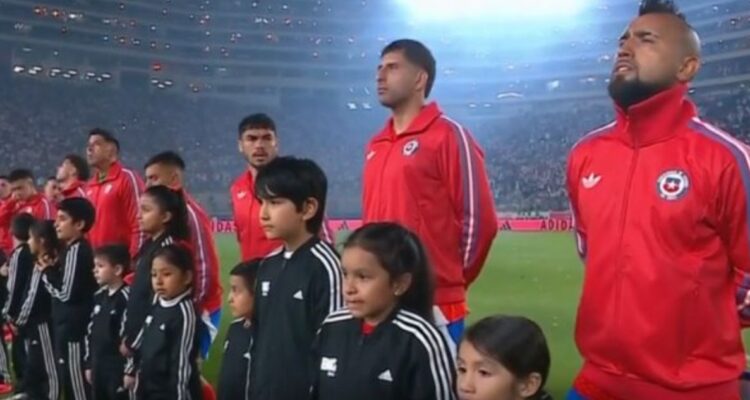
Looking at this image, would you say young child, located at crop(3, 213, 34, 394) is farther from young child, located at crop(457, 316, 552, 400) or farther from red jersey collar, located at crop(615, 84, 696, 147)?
red jersey collar, located at crop(615, 84, 696, 147)

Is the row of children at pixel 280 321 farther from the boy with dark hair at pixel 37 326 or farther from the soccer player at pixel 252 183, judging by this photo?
the soccer player at pixel 252 183

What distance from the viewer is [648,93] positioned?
114 inches

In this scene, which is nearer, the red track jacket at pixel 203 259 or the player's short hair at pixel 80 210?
the red track jacket at pixel 203 259

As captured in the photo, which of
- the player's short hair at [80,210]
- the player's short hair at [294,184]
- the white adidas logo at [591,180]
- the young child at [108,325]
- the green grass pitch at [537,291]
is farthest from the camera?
the green grass pitch at [537,291]

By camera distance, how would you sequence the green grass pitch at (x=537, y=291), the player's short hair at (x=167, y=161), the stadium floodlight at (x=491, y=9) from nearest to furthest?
the player's short hair at (x=167, y=161)
the green grass pitch at (x=537, y=291)
the stadium floodlight at (x=491, y=9)

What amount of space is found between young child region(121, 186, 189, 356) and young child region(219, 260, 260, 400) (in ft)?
3.25

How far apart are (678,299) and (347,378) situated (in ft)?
3.45

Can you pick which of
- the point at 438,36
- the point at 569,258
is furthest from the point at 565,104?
the point at 569,258

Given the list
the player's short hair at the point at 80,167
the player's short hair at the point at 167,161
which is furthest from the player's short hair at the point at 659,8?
the player's short hair at the point at 80,167

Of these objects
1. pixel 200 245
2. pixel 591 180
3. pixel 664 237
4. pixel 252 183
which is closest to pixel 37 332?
pixel 200 245

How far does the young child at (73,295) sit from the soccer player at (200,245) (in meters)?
0.58

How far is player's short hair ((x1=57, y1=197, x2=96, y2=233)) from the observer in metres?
6.27

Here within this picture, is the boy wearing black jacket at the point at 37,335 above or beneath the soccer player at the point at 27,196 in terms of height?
beneath

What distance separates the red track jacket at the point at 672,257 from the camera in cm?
276
